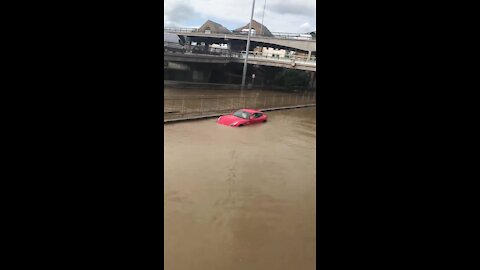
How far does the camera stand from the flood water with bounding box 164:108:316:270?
18.3ft

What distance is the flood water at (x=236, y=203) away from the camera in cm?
557

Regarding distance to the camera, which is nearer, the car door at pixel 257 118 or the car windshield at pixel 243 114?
the car windshield at pixel 243 114

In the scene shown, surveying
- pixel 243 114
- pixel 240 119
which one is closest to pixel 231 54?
pixel 243 114

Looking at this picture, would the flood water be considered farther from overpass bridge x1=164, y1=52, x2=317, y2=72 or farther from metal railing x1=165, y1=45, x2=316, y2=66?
metal railing x1=165, y1=45, x2=316, y2=66

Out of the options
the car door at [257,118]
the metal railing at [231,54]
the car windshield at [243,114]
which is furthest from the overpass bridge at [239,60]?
the car windshield at [243,114]

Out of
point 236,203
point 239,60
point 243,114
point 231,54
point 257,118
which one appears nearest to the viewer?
point 236,203

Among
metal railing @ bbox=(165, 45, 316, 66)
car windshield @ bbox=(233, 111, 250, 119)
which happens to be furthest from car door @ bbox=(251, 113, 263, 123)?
metal railing @ bbox=(165, 45, 316, 66)

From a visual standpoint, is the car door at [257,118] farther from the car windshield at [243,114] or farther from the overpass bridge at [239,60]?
the overpass bridge at [239,60]

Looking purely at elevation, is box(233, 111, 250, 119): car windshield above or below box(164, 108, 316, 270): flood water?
above

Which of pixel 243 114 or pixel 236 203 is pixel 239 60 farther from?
pixel 236 203

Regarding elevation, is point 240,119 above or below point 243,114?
below

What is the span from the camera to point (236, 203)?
7492 millimetres
